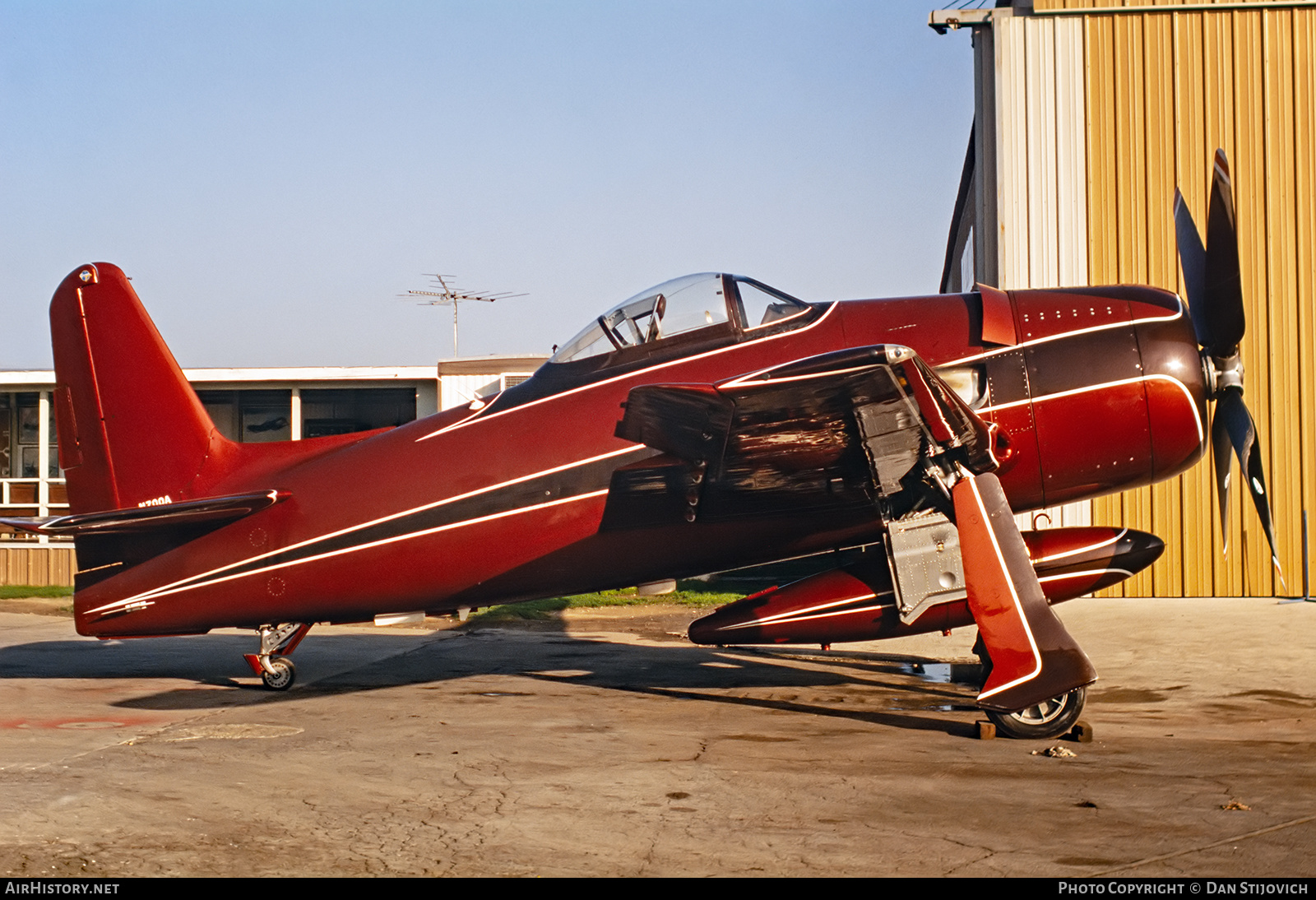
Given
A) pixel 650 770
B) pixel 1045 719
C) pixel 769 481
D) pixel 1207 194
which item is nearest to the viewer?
pixel 650 770

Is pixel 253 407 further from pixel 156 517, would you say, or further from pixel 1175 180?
pixel 1175 180

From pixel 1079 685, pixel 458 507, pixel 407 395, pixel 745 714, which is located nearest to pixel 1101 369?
pixel 1079 685

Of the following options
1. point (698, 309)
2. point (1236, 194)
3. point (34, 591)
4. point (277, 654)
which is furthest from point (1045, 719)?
point (34, 591)

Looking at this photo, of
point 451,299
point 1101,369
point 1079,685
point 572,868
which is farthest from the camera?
point 451,299

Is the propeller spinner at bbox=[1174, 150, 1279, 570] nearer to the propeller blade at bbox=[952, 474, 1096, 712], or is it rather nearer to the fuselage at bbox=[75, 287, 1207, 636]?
the fuselage at bbox=[75, 287, 1207, 636]

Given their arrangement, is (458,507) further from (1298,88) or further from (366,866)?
(1298,88)

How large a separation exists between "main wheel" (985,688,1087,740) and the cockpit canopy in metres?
3.43

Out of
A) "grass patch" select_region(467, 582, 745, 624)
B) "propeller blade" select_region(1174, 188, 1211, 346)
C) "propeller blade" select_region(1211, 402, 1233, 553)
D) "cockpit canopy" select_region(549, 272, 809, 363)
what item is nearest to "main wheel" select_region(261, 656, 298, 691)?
"cockpit canopy" select_region(549, 272, 809, 363)

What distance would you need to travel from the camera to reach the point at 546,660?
42.8ft

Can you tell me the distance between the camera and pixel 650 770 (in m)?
7.00

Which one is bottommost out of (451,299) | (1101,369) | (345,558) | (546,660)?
(546,660)

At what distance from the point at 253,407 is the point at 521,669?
59.3ft

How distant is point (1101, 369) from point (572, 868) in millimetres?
5664

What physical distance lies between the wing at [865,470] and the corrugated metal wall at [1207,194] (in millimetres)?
9952
